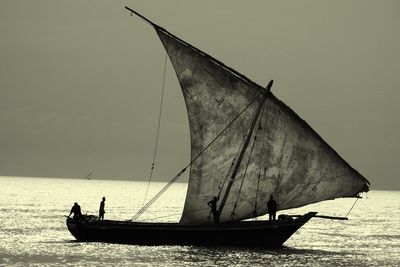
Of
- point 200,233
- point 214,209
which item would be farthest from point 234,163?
point 200,233

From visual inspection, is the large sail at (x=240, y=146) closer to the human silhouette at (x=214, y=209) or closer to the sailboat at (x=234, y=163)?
the sailboat at (x=234, y=163)

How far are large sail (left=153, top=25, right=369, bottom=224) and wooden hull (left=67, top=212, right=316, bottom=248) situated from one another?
1.37 m

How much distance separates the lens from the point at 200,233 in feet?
174

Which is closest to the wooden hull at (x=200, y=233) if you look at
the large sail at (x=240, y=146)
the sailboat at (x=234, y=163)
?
the sailboat at (x=234, y=163)

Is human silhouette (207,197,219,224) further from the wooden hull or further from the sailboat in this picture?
the wooden hull

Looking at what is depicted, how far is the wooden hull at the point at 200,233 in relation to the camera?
52.9 meters

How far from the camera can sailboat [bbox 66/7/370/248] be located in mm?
52625

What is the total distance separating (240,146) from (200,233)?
5607 mm

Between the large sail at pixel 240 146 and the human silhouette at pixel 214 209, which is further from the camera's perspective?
the human silhouette at pixel 214 209

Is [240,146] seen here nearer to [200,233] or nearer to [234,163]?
[234,163]

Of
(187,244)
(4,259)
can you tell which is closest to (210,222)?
(187,244)

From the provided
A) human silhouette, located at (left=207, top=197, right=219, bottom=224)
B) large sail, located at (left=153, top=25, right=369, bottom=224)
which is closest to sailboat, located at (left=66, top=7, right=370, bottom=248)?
large sail, located at (left=153, top=25, right=369, bottom=224)

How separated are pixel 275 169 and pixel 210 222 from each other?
16.5ft

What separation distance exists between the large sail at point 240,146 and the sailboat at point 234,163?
0.19 feet
